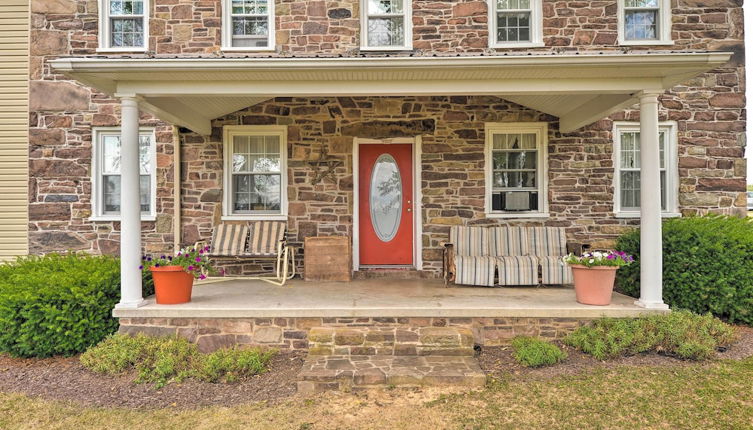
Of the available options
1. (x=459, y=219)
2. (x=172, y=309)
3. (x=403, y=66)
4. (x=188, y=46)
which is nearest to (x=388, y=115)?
(x=459, y=219)

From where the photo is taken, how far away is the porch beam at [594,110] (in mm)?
4832

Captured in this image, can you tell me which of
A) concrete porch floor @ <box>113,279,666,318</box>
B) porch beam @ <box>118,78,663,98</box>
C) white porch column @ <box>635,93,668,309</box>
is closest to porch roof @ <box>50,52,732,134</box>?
porch beam @ <box>118,78,663,98</box>

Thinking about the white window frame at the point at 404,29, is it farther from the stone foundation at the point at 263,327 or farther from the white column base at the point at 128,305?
the white column base at the point at 128,305

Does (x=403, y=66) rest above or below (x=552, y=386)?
above

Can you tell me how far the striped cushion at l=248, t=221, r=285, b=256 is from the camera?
6.00 meters

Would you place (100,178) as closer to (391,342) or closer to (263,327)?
(263,327)

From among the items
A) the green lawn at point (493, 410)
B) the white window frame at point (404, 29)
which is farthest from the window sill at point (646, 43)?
the green lawn at point (493, 410)

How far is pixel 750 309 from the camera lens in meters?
4.79

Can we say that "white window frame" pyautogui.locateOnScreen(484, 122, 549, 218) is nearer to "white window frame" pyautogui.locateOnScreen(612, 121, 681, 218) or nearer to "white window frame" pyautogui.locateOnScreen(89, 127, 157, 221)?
"white window frame" pyautogui.locateOnScreen(612, 121, 681, 218)

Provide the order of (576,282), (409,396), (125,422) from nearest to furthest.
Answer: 1. (125,422)
2. (409,396)
3. (576,282)

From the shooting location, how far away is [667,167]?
645cm

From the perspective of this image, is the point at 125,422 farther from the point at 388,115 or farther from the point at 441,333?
the point at 388,115

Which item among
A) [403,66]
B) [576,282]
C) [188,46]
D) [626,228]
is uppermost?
[188,46]

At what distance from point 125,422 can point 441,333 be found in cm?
271
